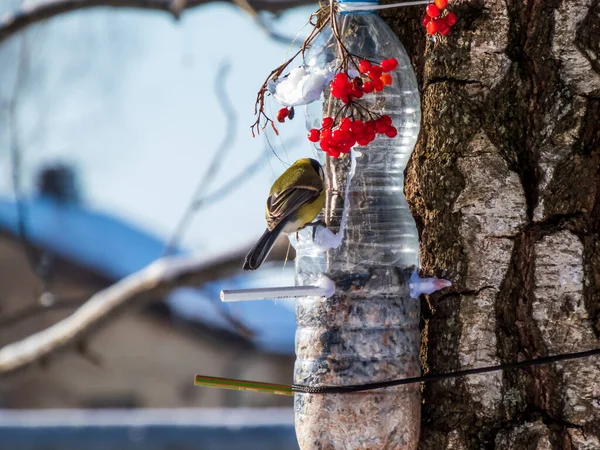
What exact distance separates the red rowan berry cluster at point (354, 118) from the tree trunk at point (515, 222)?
0.18m

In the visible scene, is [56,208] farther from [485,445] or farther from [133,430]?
[485,445]

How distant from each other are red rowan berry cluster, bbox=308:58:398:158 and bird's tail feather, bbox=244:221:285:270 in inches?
9.3

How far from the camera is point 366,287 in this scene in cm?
187

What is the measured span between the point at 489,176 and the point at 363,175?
0.30 meters

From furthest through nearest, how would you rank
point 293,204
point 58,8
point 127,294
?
point 127,294, point 58,8, point 293,204

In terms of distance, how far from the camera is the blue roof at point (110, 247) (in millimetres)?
11109

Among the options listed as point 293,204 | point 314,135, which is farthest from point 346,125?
point 293,204

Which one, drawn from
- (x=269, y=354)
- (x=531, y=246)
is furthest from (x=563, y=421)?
(x=269, y=354)

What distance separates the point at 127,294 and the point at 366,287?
2.81 meters

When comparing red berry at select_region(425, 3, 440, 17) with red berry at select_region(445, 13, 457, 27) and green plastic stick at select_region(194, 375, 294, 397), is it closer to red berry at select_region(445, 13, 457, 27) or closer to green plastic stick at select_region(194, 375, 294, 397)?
red berry at select_region(445, 13, 457, 27)

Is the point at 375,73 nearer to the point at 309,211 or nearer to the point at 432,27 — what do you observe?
the point at 432,27

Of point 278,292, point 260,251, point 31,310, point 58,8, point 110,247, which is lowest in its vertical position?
point 278,292

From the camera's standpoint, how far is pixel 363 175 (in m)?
2.03

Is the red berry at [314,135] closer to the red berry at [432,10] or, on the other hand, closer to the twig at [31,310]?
the red berry at [432,10]
